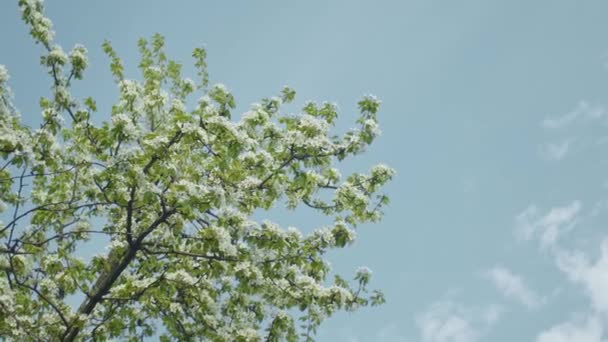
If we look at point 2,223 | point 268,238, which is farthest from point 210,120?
point 2,223

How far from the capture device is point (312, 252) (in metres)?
13.7

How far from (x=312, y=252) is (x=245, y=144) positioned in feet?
9.74

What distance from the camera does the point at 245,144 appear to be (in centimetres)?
1218

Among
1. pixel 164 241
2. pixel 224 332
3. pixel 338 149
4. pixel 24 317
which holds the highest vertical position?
pixel 338 149

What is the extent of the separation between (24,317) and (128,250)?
2561 mm

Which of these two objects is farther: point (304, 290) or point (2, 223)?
point (2, 223)

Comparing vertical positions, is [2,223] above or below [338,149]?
below

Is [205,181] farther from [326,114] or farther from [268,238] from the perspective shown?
[326,114]

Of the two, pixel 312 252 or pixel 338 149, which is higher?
pixel 338 149

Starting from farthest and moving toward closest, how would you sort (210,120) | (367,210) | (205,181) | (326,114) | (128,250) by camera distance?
(367,210)
(326,114)
(128,250)
(205,181)
(210,120)

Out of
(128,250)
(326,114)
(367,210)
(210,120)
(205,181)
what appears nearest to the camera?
(210,120)

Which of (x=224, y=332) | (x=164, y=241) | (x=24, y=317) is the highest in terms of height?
(x=164, y=241)

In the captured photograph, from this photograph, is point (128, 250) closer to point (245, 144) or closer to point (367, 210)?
point (245, 144)

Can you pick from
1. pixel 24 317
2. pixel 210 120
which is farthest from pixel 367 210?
pixel 24 317
